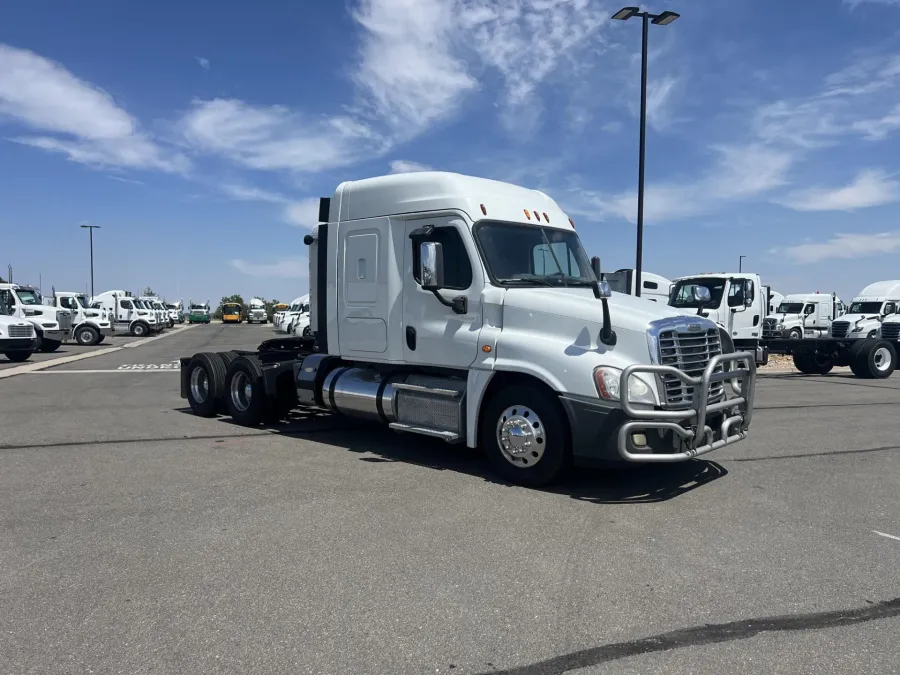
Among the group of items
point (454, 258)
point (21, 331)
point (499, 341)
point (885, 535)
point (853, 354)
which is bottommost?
point (885, 535)

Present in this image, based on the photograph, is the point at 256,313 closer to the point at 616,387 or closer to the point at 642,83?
the point at 642,83

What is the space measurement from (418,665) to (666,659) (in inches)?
43.9

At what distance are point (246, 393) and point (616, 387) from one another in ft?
18.5

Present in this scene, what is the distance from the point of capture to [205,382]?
10039 millimetres

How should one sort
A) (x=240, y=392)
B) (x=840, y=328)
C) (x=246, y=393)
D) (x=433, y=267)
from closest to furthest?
(x=433, y=267), (x=246, y=393), (x=240, y=392), (x=840, y=328)

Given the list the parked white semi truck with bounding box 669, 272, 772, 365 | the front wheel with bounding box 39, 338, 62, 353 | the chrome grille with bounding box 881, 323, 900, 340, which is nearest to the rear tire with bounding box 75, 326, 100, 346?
the front wheel with bounding box 39, 338, 62, 353

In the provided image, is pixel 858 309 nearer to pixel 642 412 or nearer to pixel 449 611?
pixel 642 412

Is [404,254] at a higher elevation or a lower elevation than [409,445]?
higher

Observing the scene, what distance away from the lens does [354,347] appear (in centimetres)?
766

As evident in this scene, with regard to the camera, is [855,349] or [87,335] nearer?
[855,349]

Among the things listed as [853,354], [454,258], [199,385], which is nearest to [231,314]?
[853,354]

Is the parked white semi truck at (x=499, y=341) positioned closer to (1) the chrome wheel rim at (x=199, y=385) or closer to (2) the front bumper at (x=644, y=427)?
(2) the front bumper at (x=644, y=427)

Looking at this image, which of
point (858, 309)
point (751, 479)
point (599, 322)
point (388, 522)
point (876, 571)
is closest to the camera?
point (876, 571)

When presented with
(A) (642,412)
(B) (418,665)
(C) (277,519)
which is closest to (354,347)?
(C) (277,519)
